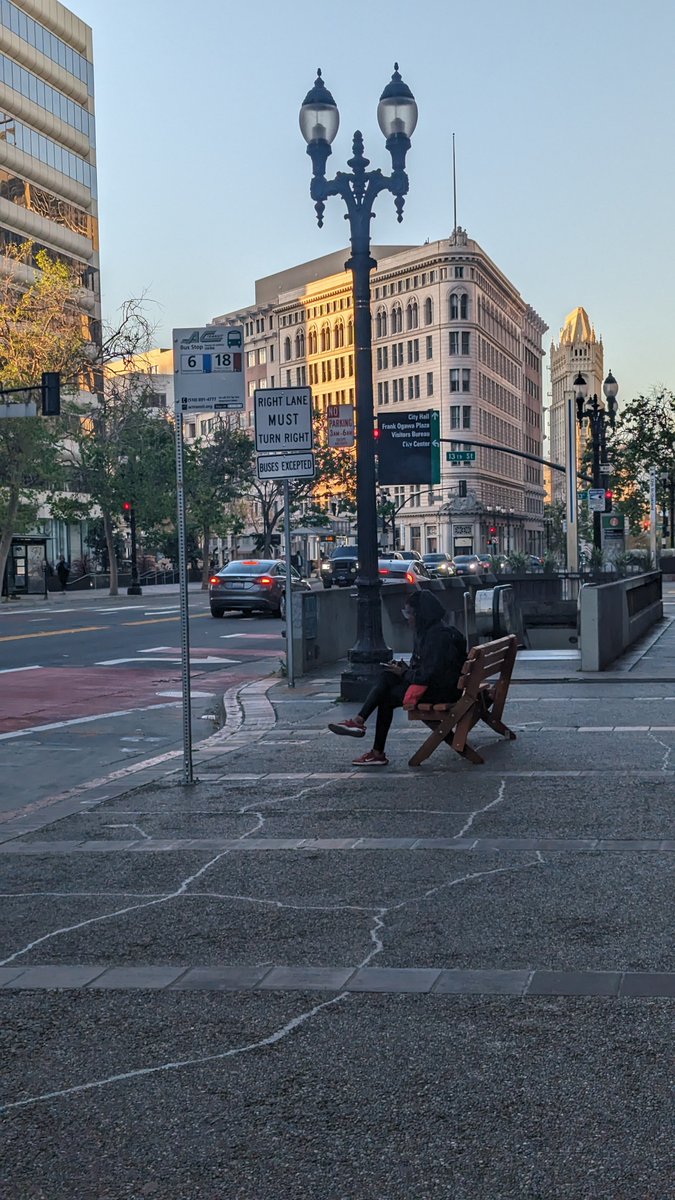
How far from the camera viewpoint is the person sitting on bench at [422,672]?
10.9 metres

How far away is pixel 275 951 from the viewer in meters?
5.84

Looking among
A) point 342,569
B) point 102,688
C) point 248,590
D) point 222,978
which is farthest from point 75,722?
point 342,569

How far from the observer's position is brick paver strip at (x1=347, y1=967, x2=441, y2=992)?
5.31 m

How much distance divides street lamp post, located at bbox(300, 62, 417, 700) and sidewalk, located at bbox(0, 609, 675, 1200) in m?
5.27

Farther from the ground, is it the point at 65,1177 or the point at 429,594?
the point at 429,594

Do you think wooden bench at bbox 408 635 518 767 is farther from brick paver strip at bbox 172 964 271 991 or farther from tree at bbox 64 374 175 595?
tree at bbox 64 374 175 595

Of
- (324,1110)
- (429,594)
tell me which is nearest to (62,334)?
(429,594)

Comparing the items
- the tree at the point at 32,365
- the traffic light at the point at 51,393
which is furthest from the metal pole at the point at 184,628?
the tree at the point at 32,365

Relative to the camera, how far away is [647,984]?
5.24m

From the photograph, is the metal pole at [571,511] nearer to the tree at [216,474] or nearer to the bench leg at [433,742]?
the bench leg at [433,742]

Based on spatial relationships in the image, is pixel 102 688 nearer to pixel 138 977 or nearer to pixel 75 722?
pixel 75 722

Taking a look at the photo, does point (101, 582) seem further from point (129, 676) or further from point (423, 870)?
point (423, 870)

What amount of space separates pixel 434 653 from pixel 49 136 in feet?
254

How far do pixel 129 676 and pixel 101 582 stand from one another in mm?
58136
